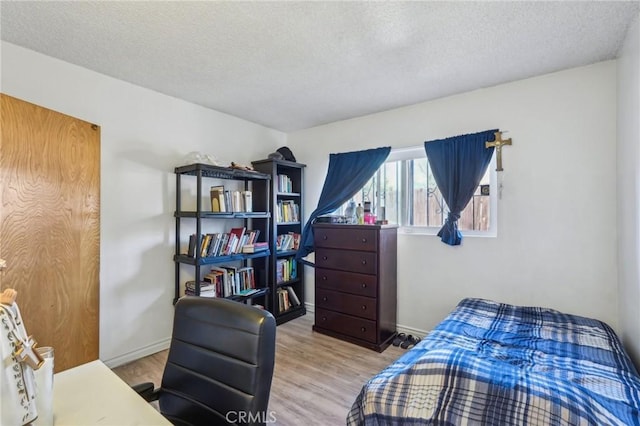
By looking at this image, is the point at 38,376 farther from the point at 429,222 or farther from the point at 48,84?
the point at 429,222

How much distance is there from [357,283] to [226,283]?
1344 mm

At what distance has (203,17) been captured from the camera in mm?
1705

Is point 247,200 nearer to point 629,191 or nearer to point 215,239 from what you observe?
point 215,239

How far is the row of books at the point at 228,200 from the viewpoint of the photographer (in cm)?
291

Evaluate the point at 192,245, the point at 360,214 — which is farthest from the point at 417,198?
the point at 192,245

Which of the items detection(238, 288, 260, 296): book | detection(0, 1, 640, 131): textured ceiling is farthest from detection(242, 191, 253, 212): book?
detection(0, 1, 640, 131): textured ceiling

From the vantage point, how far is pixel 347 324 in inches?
116

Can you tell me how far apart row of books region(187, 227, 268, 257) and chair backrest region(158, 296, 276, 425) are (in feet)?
5.19

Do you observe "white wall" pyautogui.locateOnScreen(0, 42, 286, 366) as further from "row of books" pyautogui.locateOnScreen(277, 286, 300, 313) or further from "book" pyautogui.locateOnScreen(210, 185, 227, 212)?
"row of books" pyautogui.locateOnScreen(277, 286, 300, 313)

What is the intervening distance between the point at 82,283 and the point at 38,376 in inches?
60.1

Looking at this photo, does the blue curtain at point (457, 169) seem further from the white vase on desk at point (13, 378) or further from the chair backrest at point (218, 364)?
the white vase on desk at point (13, 378)

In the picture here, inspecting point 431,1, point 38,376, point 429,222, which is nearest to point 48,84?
point 38,376

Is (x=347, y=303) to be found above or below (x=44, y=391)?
below

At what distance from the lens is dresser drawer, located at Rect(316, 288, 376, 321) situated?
2820mm
